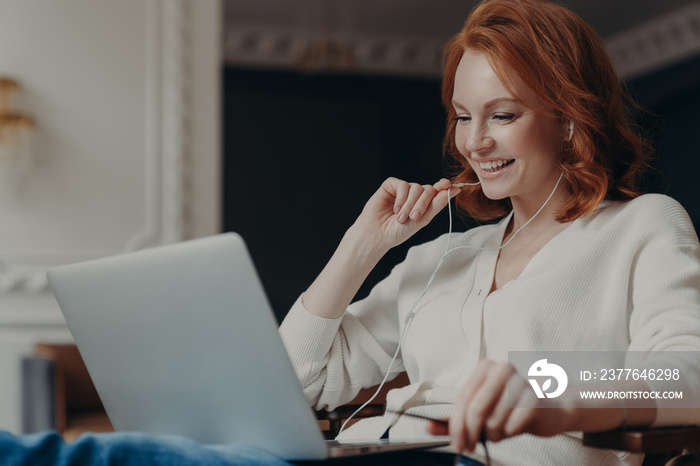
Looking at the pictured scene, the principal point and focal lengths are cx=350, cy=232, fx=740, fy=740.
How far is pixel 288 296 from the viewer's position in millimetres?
5898

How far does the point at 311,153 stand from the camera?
19.6 ft

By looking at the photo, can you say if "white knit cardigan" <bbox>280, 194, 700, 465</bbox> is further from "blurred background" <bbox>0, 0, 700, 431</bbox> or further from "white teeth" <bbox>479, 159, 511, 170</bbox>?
A: "blurred background" <bbox>0, 0, 700, 431</bbox>

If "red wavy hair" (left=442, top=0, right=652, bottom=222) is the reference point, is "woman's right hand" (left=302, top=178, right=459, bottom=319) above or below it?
below

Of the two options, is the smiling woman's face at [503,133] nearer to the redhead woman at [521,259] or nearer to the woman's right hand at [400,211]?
the redhead woman at [521,259]

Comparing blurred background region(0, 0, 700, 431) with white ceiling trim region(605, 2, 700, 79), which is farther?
white ceiling trim region(605, 2, 700, 79)

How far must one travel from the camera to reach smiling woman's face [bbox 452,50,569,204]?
49.6 inches

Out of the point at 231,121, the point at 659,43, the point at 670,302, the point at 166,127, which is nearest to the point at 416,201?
the point at 670,302

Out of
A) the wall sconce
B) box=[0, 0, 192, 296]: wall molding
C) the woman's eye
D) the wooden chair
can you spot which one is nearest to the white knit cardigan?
the woman's eye

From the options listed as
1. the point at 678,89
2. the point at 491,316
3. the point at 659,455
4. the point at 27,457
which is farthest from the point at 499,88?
the point at 678,89

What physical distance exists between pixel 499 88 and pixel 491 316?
386 mm

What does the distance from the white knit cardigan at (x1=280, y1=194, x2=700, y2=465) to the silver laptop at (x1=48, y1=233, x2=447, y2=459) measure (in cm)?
28

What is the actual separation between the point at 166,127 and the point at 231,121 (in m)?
2.33

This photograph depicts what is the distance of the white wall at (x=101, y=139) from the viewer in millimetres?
3281

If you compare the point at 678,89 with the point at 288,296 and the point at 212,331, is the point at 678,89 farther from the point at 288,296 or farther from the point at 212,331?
the point at 212,331
